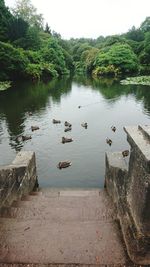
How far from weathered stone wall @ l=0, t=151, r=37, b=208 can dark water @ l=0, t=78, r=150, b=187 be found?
10.4 feet

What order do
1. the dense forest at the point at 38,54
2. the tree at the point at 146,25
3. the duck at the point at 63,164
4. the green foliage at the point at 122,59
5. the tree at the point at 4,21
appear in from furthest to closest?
the tree at the point at 146,25, the green foliage at the point at 122,59, the tree at the point at 4,21, the dense forest at the point at 38,54, the duck at the point at 63,164

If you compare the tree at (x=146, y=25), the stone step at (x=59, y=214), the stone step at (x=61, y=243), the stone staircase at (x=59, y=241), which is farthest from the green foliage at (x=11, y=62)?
the tree at (x=146, y=25)

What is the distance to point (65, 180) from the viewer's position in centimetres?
1041

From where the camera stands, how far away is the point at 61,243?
10.9 ft

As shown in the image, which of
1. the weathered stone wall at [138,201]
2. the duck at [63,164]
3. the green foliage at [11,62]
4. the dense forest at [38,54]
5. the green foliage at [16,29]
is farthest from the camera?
the green foliage at [16,29]

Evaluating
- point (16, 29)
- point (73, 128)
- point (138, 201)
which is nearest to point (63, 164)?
point (73, 128)

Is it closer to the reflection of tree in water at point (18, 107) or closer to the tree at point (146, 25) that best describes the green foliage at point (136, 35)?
the tree at point (146, 25)

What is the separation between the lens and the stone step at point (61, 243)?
306 centimetres

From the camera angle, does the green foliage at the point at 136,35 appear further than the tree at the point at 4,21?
Yes

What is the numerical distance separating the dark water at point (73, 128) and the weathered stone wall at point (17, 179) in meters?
3.17

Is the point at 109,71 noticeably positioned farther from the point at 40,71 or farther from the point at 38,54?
the point at 40,71

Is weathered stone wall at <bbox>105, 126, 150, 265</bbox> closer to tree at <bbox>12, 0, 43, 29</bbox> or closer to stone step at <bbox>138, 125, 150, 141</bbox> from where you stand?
stone step at <bbox>138, 125, 150, 141</bbox>

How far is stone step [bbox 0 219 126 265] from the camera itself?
3.06 m

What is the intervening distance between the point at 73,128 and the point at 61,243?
13.7 metres
